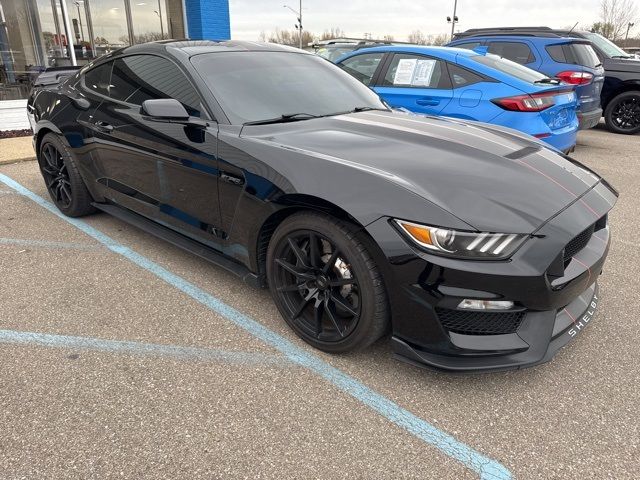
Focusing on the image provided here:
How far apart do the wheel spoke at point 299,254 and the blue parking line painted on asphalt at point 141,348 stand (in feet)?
1.73

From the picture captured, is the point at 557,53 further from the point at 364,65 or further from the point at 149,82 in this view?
the point at 149,82

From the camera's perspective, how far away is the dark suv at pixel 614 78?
8.67m

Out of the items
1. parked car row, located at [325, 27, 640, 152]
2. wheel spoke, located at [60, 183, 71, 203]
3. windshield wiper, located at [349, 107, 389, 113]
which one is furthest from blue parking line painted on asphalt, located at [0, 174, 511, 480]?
parked car row, located at [325, 27, 640, 152]

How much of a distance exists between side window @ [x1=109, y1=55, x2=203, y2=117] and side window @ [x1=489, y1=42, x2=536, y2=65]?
271 inches

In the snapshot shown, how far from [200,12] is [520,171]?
11.0 meters

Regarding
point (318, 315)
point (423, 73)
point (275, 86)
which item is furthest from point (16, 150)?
point (318, 315)

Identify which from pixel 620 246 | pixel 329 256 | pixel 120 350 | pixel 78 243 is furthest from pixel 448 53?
pixel 120 350

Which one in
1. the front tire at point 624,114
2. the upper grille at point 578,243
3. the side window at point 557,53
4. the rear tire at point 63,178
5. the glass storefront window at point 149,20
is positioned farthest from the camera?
the glass storefront window at point 149,20

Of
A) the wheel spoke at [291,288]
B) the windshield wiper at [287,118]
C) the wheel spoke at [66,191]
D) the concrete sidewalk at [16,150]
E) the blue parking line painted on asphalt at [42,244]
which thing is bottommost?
the concrete sidewalk at [16,150]

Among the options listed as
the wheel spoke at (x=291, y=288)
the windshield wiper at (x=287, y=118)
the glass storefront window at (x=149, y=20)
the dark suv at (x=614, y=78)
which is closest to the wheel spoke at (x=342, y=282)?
the wheel spoke at (x=291, y=288)

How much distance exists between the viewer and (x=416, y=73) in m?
5.63

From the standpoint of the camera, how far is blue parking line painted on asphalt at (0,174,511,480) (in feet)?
6.22

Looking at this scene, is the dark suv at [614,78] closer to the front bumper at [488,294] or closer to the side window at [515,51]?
the side window at [515,51]

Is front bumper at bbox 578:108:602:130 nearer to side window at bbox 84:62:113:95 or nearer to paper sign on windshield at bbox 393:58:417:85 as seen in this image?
paper sign on windshield at bbox 393:58:417:85
